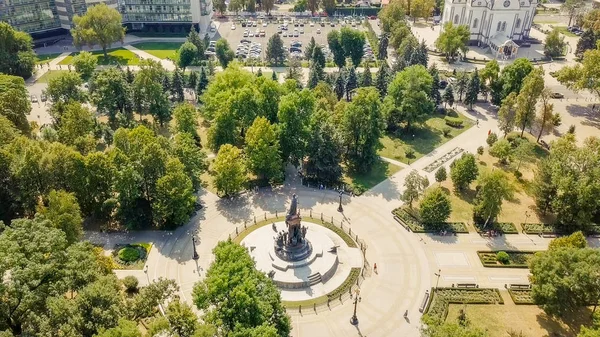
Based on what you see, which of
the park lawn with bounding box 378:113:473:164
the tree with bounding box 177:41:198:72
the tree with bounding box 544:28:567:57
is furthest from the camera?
the tree with bounding box 544:28:567:57

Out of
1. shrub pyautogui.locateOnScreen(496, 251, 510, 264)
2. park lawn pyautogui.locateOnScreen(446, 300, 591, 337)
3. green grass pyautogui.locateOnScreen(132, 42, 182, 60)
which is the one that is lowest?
park lawn pyautogui.locateOnScreen(446, 300, 591, 337)

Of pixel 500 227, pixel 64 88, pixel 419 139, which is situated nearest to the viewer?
pixel 500 227

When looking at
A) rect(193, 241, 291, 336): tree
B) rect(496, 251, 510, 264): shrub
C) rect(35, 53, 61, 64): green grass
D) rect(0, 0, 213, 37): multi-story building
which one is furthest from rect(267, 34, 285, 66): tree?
rect(193, 241, 291, 336): tree

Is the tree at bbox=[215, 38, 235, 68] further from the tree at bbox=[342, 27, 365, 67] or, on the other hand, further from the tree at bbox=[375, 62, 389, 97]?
the tree at bbox=[375, 62, 389, 97]

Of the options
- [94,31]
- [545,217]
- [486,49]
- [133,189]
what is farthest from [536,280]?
[94,31]

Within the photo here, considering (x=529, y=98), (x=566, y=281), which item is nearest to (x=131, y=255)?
(x=566, y=281)

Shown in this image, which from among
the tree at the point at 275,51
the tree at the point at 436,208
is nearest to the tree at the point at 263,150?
the tree at the point at 436,208

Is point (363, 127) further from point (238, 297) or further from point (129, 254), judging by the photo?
point (238, 297)

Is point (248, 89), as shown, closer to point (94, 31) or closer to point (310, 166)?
point (310, 166)
